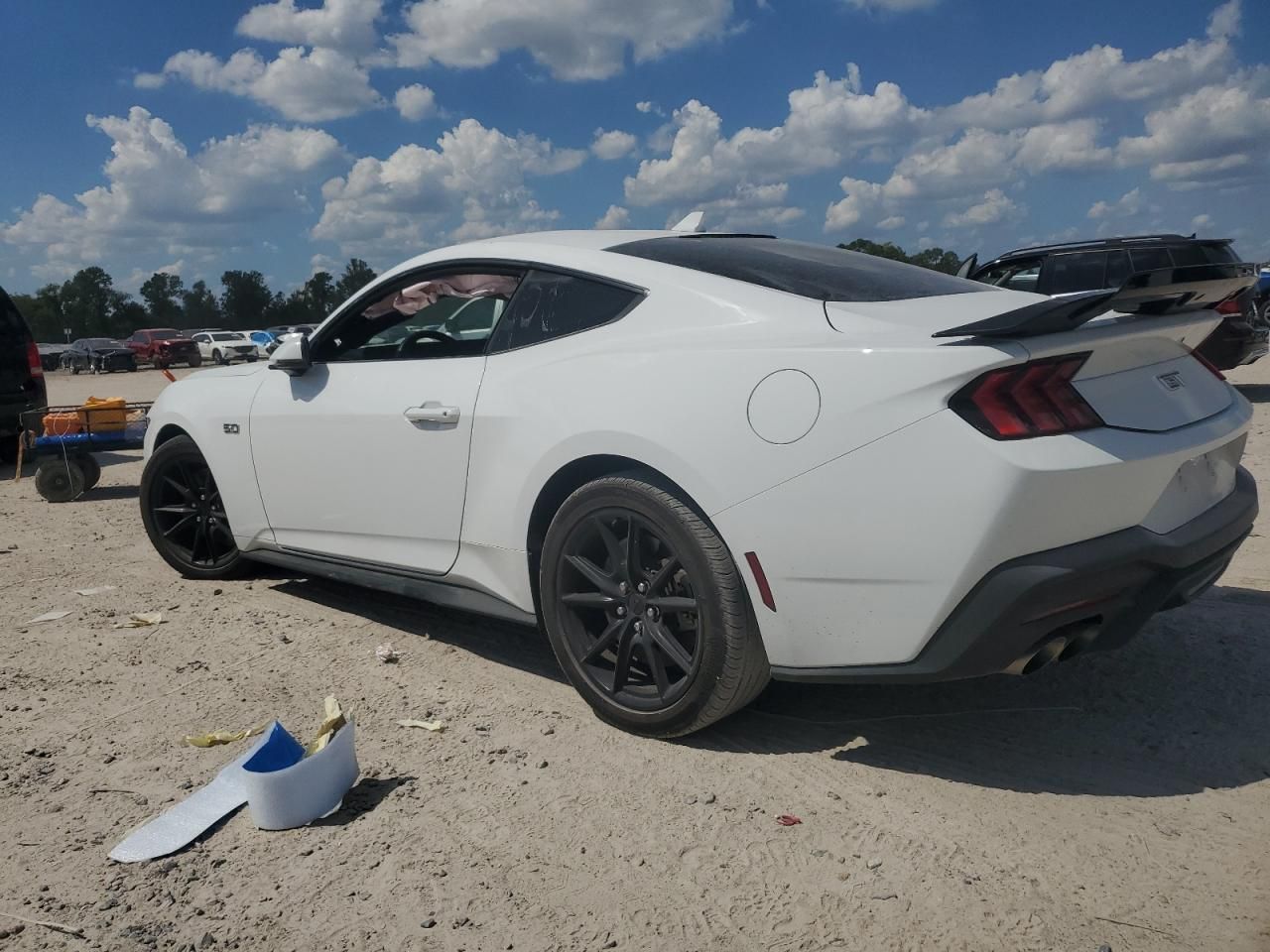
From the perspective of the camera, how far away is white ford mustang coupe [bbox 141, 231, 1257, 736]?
8.28 ft

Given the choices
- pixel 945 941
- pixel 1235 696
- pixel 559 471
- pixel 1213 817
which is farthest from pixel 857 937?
pixel 1235 696

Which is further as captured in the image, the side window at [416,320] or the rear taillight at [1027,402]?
the side window at [416,320]

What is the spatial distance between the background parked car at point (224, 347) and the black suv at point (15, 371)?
115ft

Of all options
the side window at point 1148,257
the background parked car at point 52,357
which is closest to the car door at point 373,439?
the side window at point 1148,257

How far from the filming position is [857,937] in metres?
2.21

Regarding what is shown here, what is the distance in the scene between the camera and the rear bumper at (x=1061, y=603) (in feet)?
8.22

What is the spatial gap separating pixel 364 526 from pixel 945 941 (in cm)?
263

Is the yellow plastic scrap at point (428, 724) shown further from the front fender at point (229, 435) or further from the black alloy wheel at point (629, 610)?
the front fender at point (229, 435)

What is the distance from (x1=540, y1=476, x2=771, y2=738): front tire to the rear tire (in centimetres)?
643

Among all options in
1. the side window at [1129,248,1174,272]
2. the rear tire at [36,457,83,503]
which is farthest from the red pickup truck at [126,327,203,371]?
the side window at [1129,248,1174,272]

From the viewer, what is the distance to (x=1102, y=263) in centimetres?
1009

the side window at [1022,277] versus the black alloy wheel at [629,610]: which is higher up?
the side window at [1022,277]

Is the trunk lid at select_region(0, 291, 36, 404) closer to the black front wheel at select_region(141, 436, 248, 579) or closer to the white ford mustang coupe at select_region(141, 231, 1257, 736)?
the black front wheel at select_region(141, 436, 248, 579)

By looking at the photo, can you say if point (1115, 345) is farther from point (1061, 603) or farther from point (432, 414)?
point (432, 414)
